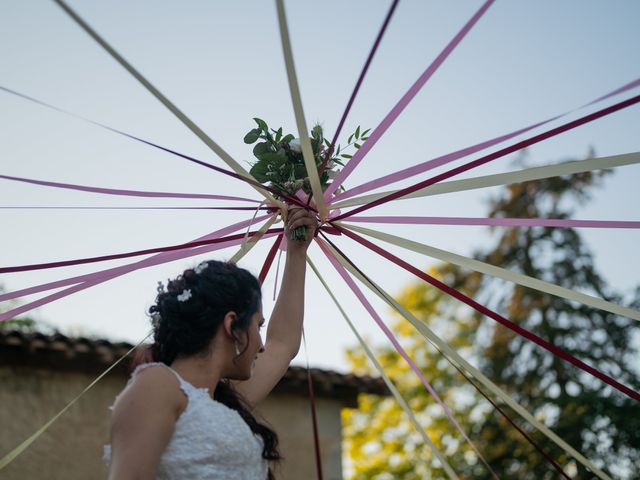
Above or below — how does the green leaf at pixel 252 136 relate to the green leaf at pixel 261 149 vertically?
above

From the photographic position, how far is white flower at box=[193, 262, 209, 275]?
7.72 ft

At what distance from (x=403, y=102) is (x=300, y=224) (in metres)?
0.60

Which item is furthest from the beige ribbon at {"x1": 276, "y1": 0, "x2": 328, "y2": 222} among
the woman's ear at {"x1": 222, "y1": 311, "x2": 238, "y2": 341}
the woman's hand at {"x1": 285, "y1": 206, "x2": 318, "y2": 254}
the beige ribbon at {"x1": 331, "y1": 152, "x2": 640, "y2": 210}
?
the woman's ear at {"x1": 222, "y1": 311, "x2": 238, "y2": 341}

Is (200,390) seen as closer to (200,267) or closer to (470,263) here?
(200,267)

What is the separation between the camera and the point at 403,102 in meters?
2.52

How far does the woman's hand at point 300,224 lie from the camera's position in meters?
2.79

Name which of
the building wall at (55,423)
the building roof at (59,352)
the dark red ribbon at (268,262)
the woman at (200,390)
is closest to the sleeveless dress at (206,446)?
the woman at (200,390)

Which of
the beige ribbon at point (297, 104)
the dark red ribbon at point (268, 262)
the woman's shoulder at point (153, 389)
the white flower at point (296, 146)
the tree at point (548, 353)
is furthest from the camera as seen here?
the tree at point (548, 353)

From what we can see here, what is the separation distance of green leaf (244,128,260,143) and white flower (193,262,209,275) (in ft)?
2.64

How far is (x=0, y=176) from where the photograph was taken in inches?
97.7

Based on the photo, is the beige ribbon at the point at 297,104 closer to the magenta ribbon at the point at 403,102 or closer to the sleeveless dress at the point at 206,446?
the magenta ribbon at the point at 403,102

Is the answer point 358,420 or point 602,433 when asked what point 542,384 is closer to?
point 602,433

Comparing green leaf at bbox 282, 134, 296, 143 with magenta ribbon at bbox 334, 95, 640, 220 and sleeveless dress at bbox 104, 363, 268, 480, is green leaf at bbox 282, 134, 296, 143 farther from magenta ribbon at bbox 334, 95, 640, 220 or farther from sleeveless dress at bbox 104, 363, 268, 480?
sleeveless dress at bbox 104, 363, 268, 480

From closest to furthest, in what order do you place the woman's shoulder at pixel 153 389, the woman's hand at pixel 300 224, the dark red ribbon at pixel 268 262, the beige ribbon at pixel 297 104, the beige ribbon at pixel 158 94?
the beige ribbon at pixel 158 94, the beige ribbon at pixel 297 104, the woman's shoulder at pixel 153 389, the woman's hand at pixel 300 224, the dark red ribbon at pixel 268 262
